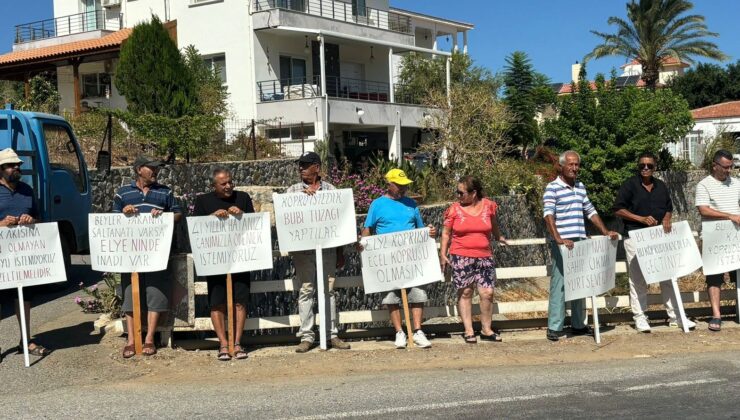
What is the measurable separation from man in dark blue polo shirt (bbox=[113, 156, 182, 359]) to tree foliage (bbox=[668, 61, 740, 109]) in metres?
63.2

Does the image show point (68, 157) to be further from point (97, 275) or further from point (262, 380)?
point (262, 380)

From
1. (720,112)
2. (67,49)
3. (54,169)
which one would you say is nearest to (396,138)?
(67,49)

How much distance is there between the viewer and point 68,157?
12.6 metres

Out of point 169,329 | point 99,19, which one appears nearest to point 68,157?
point 169,329

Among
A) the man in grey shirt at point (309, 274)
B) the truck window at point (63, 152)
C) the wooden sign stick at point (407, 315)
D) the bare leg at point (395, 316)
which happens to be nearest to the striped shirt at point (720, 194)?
the wooden sign stick at point (407, 315)

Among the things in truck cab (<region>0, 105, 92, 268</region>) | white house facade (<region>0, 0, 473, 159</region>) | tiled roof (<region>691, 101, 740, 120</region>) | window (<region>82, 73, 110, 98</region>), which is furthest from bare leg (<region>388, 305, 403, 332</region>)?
tiled roof (<region>691, 101, 740, 120</region>)

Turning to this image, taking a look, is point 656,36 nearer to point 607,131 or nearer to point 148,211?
point 607,131

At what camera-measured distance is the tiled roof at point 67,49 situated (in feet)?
94.9

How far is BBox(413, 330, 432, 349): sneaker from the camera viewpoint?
8672 mm

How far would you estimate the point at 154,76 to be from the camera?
913 inches

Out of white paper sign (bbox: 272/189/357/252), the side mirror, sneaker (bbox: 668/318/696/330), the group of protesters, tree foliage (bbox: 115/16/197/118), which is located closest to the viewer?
the group of protesters

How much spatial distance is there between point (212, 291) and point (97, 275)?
6190 mm

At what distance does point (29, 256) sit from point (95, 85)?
2587 cm

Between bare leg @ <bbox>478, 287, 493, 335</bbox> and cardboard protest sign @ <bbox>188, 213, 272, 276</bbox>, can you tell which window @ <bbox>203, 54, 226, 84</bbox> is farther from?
bare leg @ <bbox>478, 287, 493, 335</bbox>
